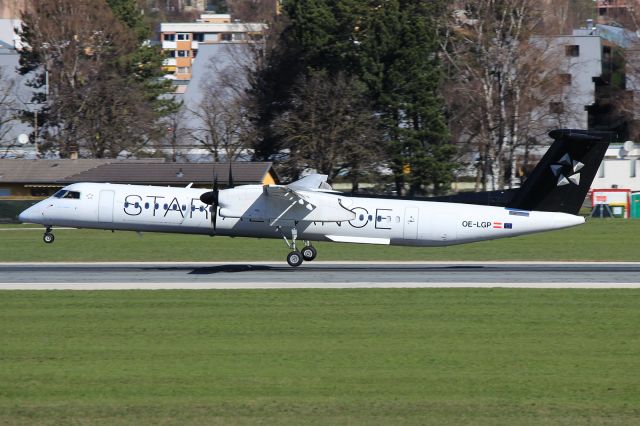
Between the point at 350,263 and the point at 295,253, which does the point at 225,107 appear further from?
the point at 295,253

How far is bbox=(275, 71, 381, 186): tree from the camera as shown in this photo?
66.5 metres

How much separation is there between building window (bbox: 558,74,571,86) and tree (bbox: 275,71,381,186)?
14487 mm

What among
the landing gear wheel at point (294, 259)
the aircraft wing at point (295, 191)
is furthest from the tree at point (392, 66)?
the landing gear wheel at point (294, 259)

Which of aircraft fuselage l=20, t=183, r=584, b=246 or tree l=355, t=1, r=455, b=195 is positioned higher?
tree l=355, t=1, r=455, b=195

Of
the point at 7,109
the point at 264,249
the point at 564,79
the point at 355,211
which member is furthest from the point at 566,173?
the point at 7,109

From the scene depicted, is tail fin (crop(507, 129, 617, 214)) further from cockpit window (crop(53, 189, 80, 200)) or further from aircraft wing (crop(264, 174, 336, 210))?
cockpit window (crop(53, 189, 80, 200))

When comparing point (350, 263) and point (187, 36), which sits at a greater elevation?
point (187, 36)

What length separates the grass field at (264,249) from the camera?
1494 inches

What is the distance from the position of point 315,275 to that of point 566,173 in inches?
341

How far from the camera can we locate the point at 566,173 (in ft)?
98.7

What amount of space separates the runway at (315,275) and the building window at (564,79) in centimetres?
3711

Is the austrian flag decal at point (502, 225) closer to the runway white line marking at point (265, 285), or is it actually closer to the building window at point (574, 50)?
the runway white line marking at point (265, 285)
